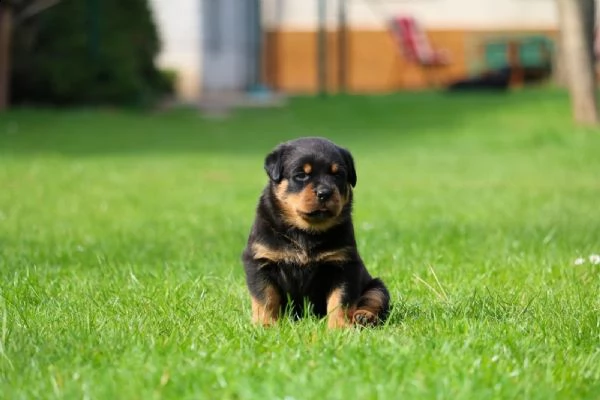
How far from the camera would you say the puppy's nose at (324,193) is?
14.9 feet

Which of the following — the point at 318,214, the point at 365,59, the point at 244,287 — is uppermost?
the point at 318,214

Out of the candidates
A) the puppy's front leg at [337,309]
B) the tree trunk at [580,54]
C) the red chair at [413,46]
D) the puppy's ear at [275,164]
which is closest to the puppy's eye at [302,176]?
the puppy's ear at [275,164]

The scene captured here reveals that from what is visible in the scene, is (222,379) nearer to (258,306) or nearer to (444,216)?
(258,306)

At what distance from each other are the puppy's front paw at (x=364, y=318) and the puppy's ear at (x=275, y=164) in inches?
26.7

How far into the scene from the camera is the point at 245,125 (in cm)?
1988

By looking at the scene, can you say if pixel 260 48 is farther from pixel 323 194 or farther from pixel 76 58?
pixel 323 194

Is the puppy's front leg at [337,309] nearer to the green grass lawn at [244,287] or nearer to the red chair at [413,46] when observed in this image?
the green grass lawn at [244,287]

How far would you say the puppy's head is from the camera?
4.56m

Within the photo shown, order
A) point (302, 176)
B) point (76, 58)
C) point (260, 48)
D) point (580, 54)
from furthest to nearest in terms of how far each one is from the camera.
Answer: point (260, 48)
point (76, 58)
point (580, 54)
point (302, 176)

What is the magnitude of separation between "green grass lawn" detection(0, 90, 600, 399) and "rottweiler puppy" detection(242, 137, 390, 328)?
0.15m

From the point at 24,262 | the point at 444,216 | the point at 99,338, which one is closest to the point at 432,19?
the point at 444,216

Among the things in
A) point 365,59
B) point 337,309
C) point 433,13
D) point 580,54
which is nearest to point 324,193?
point 337,309

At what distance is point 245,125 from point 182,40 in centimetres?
775

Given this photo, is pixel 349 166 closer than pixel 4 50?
Yes
